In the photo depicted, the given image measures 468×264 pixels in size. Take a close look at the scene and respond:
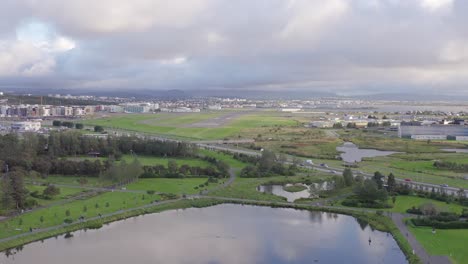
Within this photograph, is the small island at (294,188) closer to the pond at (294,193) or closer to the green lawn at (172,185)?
the pond at (294,193)

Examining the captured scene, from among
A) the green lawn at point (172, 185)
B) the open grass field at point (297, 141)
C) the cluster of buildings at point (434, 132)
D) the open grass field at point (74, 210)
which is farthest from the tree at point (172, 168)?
the cluster of buildings at point (434, 132)

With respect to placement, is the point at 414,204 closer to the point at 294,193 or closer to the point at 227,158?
the point at 294,193

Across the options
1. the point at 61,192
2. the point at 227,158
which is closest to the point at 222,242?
the point at 61,192

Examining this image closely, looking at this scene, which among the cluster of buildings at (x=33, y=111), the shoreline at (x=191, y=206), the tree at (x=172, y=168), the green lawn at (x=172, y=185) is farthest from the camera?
the cluster of buildings at (x=33, y=111)

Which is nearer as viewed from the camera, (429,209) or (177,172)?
(429,209)

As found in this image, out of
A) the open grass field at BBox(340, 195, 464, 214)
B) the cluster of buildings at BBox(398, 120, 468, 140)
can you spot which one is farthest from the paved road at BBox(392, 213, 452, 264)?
the cluster of buildings at BBox(398, 120, 468, 140)
